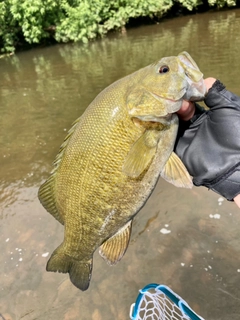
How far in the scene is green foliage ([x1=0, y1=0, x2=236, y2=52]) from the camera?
2259 centimetres

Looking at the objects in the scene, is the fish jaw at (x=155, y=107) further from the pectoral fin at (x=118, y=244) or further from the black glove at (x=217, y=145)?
the pectoral fin at (x=118, y=244)

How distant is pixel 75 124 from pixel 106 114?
0.29 m

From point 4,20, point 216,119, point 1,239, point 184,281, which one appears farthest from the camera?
point 4,20

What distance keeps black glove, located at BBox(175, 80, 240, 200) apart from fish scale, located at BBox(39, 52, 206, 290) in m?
0.38

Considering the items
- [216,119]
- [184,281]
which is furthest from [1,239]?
[216,119]

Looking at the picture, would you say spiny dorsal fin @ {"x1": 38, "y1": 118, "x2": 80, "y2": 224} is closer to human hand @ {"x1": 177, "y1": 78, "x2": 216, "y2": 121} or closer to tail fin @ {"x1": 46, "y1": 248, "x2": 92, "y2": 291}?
tail fin @ {"x1": 46, "y1": 248, "x2": 92, "y2": 291}

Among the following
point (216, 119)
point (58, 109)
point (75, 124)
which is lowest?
point (58, 109)

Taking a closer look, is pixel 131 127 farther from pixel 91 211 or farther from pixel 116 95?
pixel 91 211

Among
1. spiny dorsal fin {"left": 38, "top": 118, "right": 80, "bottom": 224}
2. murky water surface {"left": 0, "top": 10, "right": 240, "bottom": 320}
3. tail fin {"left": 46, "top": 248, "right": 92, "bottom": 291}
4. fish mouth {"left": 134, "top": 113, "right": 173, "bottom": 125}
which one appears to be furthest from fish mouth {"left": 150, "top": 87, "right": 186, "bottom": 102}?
murky water surface {"left": 0, "top": 10, "right": 240, "bottom": 320}

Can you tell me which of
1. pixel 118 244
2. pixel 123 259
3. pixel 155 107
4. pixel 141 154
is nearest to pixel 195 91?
pixel 155 107

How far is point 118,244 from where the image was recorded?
229 centimetres

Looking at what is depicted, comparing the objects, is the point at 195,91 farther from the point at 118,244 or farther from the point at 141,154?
the point at 118,244

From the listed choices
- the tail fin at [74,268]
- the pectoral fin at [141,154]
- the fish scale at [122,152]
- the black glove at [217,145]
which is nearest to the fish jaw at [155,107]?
the fish scale at [122,152]

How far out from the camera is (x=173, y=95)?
6.62ft
